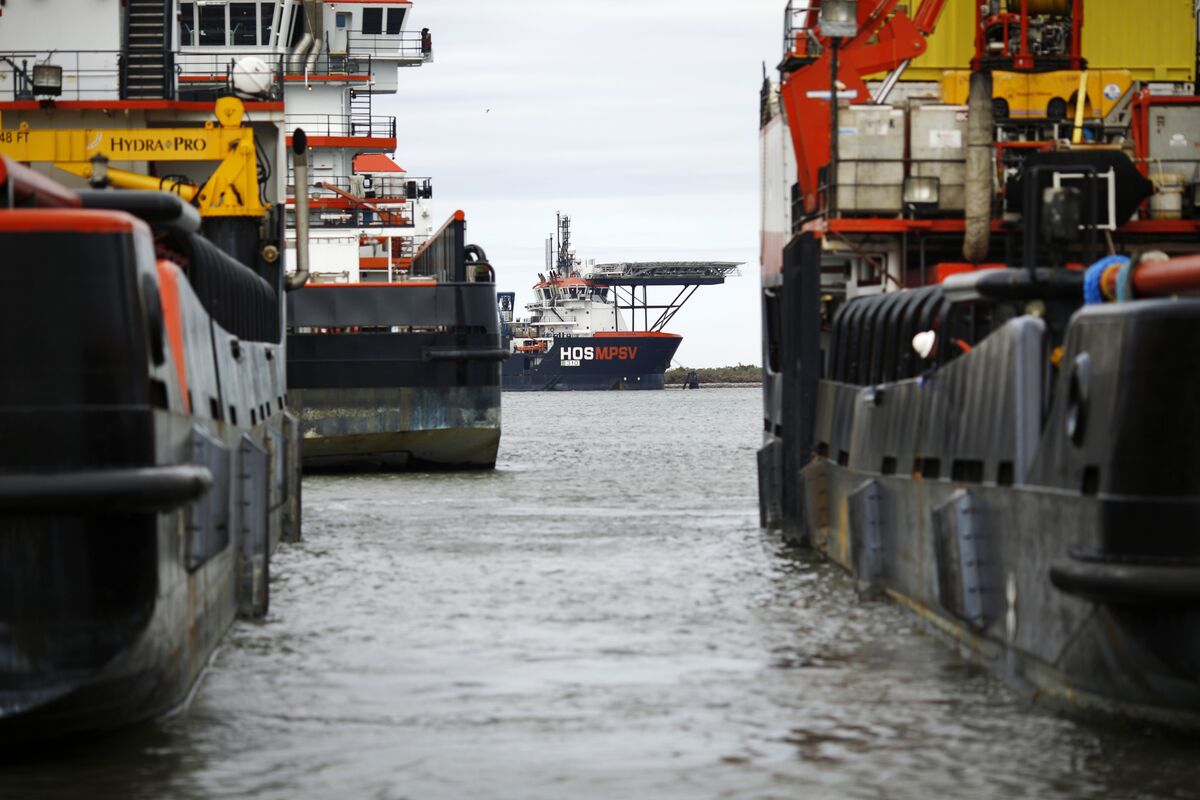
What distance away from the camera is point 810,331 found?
20.5 m

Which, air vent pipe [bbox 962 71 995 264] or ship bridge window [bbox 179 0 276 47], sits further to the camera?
ship bridge window [bbox 179 0 276 47]

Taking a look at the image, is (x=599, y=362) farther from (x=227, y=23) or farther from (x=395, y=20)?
(x=227, y=23)

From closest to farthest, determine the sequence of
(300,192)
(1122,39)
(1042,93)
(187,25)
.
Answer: (1042,93) < (300,192) < (1122,39) < (187,25)

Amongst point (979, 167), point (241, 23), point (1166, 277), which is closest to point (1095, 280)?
point (1166, 277)

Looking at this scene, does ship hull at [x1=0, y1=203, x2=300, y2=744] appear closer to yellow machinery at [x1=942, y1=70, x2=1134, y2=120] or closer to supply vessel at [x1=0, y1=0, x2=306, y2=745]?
supply vessel at [x1=0, y1=0, x2=306, y2=745]

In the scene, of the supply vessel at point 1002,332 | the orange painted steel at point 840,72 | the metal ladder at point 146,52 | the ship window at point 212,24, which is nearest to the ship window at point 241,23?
the ship window at point 212,24

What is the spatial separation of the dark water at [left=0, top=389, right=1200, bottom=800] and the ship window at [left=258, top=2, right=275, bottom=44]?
89.3ft

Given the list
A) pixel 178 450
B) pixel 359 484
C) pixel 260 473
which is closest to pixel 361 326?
pixel 359 484

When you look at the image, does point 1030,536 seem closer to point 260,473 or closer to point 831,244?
point 260,473

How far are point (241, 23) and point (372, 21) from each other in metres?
9.97

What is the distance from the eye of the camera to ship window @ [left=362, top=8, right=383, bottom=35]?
56531 millimetres

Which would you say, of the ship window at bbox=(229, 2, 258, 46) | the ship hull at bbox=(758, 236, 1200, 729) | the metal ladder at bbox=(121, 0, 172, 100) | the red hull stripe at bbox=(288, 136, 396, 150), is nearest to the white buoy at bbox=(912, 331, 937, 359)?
the ship hull at bbox=(758, 236, 1200, 729)

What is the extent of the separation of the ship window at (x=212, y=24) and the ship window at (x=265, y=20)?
81 cm

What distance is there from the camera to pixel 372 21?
56.8 meters
